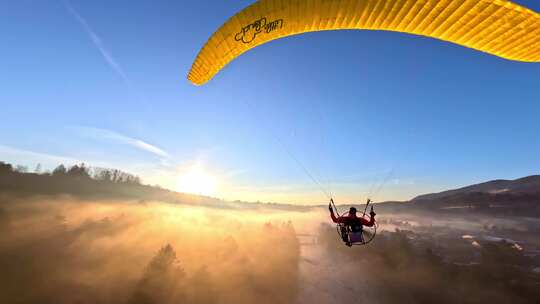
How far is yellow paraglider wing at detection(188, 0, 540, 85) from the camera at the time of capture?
6930mm

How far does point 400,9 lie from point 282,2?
3196 millimetres

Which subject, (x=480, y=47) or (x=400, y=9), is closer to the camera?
(x=400, y=9)

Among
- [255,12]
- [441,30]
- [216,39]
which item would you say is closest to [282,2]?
[255,12]

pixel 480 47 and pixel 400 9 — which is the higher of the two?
pixel 400 9

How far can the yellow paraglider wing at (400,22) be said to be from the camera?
6.93m

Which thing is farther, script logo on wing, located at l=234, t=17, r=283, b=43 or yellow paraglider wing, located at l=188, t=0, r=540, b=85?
script logo on wing, located at l=234, t=17, r=283, b=43

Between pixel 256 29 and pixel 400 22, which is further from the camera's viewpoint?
pixel 256 29

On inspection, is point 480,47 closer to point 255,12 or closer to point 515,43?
point 515,43

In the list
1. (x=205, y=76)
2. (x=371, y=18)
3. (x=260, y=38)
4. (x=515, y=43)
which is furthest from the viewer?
(x=205, y=76)

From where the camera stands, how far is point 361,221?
10188 mm

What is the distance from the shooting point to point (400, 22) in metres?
7.96

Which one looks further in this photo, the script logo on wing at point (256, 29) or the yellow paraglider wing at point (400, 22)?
the script logo on wing at point (256, 29)

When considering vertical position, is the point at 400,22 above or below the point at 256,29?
above

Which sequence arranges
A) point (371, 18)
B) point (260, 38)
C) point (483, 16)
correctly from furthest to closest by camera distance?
point (260, 38) < point (371, 18) < point (483, 16)
